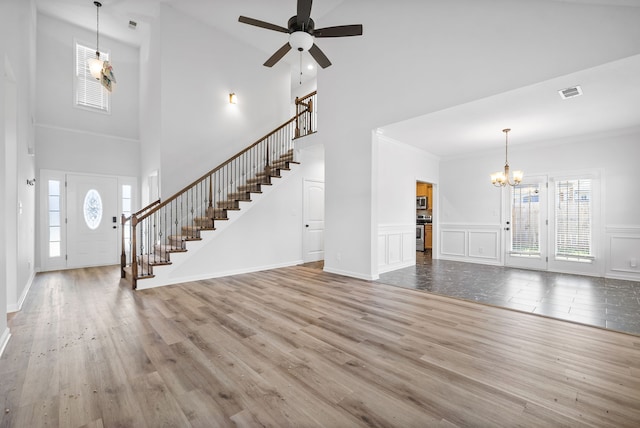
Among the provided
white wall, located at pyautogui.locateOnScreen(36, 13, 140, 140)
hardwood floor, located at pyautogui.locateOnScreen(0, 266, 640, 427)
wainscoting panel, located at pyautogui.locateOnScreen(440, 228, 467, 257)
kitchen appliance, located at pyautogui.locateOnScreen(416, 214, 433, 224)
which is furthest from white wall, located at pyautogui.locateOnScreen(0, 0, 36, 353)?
kitchen appliance, located at pyautogui.locateOnScreen(416, 214, 433, 224)

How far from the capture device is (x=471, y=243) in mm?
7020

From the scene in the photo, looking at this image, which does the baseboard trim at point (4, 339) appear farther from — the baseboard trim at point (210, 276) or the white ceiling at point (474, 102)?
the white ceiling at point (474, 102)

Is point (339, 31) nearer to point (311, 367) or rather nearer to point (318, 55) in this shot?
point (318, 55)

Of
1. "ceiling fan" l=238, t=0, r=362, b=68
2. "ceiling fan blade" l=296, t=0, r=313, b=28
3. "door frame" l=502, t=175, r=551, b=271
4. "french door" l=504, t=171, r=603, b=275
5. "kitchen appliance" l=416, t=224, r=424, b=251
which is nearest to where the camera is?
"ceiling fan blade" l=296, t=0, r=313, b=28

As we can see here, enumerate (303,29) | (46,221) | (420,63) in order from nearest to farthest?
(303,29) → (420,63) → (46,221)

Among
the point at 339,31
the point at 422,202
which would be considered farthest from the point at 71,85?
the point at 422,202

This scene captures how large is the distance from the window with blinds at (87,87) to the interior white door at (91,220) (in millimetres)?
1851

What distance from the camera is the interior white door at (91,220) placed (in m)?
6.50

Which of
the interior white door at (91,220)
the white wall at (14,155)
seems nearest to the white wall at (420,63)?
the white wall at (14,155)

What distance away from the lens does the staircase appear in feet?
16.5

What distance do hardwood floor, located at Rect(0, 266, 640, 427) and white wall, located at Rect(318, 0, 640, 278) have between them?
229cm

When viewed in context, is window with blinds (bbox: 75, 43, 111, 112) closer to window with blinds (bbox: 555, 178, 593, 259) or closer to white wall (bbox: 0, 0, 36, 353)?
white wall (bbox: 0, 0, 36, 353)

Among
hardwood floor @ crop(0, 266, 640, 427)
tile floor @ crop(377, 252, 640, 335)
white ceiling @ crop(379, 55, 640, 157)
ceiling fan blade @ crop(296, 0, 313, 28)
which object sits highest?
ceiling fan blade @ crop(296, 0, 313, 28)

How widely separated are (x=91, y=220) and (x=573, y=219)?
1074 centimetres
